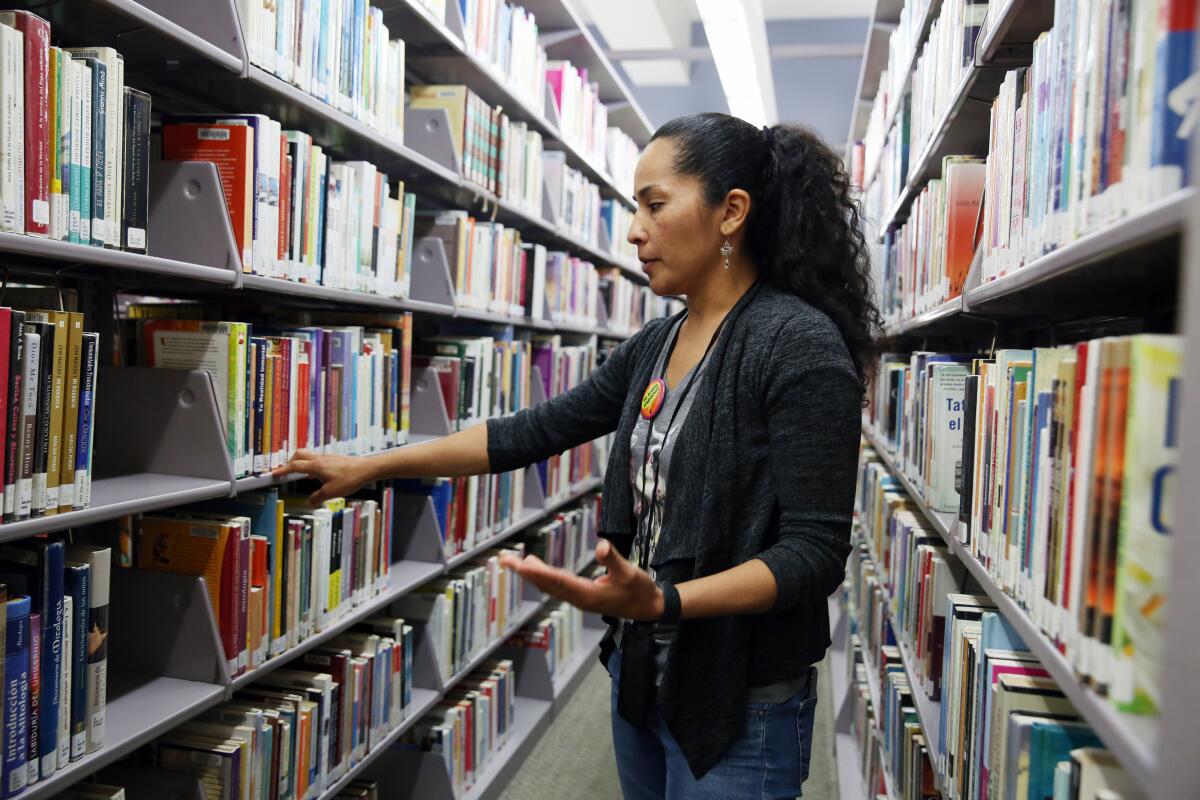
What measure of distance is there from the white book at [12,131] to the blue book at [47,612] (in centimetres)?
44

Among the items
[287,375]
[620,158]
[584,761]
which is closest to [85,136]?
[287,375]

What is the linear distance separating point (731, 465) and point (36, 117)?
41.2 inches

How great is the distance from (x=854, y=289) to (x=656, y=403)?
371mm

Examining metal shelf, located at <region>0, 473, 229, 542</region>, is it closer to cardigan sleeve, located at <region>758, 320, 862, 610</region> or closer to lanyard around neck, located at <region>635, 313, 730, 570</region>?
lanyard around neck, located at <region>635, 313, 730, 570</region>

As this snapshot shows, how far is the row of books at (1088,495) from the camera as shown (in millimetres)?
648

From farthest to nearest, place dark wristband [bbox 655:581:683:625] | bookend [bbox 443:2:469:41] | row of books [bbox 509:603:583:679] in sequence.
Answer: row of books [bbox 509:603:583:679], bookend [bbox 443:2:469:41], dark wristband [bbox 655:581:683:625]

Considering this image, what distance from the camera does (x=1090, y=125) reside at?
2.92 ft

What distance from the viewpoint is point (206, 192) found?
1.55 m

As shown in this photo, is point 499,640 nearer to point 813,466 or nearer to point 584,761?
point 584,761

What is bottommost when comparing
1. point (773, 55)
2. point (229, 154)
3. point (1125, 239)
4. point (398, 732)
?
point (398, 732)

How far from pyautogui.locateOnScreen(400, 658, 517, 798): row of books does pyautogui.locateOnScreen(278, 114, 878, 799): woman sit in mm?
1359

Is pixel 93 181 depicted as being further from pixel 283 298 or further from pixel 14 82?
pixel 283 298

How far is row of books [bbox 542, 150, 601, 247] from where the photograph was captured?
144 inches

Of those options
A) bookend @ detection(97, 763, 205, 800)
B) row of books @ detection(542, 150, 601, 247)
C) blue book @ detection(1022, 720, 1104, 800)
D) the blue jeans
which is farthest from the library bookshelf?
row of books @ detection(542, 150, 601, 247)
